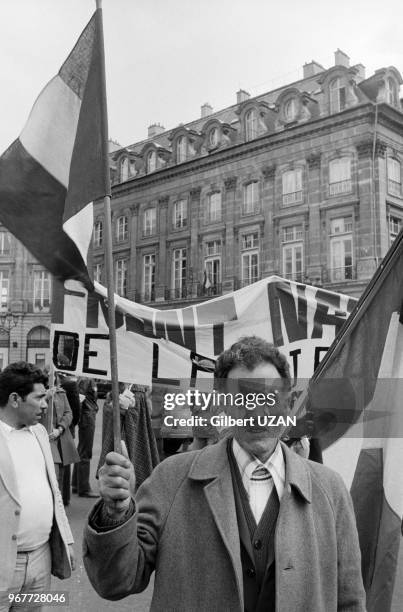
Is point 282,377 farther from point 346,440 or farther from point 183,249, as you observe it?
point 183,249

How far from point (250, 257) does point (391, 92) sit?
1043 centimetres

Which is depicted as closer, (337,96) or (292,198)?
(337,96)

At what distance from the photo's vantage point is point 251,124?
1356 inches

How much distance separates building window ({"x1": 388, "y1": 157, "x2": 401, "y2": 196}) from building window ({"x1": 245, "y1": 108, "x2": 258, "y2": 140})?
308 inches

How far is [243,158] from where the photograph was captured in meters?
33.7

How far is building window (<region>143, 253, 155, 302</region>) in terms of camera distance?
37812 millimetres

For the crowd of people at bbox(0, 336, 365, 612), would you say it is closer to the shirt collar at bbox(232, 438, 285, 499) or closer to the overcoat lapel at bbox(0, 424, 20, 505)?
the shirt collar at bbox(232, 438, 285, 499)

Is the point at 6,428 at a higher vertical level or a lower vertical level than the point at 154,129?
lower

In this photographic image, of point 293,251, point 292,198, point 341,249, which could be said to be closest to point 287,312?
point 341,249

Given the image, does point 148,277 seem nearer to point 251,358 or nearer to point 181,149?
point 181,149

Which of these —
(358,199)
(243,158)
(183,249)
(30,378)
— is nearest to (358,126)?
(358,199)

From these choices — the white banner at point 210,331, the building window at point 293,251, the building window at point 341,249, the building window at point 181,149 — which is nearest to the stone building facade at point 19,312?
the building window at point 181,149

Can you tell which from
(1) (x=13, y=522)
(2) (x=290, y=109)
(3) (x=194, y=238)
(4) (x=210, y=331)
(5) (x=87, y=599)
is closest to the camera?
(1) (x=13, y=522)

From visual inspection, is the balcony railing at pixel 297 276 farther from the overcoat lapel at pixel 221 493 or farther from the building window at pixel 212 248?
the overcoat lapel at pixel 221 493
